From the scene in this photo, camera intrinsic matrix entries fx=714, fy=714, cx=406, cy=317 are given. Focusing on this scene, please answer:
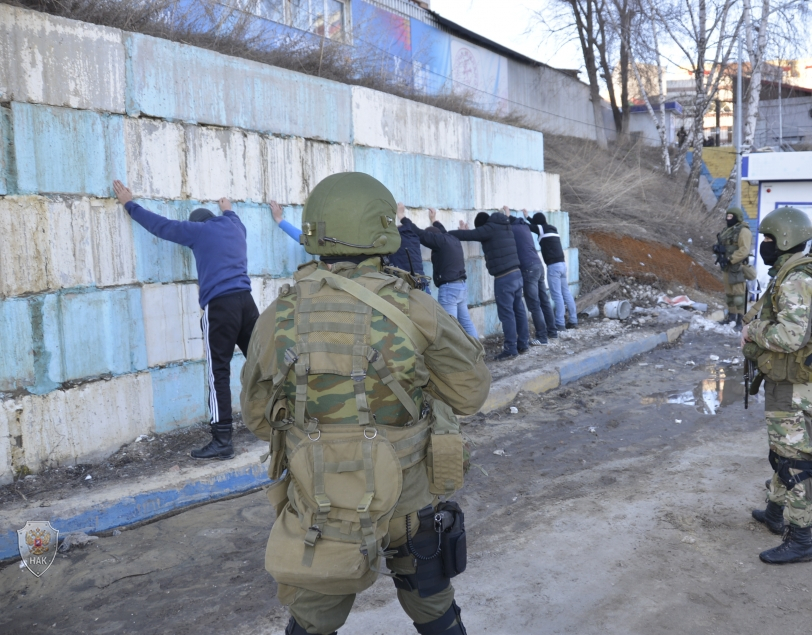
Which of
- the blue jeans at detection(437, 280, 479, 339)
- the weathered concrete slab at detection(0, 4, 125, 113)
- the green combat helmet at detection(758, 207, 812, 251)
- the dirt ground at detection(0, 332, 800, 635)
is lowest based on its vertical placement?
the dirt ground at detection(0, 332, 800, 635)

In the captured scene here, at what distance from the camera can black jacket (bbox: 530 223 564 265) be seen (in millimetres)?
9859

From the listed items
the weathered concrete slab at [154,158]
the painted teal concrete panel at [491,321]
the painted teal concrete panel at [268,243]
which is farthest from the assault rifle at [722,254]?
the weathered concrete slab at [154,158]

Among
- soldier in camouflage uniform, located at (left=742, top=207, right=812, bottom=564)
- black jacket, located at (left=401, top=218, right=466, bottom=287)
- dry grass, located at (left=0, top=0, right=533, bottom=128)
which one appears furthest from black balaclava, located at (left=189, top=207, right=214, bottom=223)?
soldier in camouflage uniform, located at (left=742, top=207, right=812, bottom=564)

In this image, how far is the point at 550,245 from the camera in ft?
32.4

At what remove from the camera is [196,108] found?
5496 millimetres

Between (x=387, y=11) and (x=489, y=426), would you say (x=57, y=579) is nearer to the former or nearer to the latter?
(x=489, y=426)

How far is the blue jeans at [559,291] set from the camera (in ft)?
32.8

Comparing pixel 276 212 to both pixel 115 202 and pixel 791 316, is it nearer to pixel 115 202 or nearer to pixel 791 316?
pixel 115 202

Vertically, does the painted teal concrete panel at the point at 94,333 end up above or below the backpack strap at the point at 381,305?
below

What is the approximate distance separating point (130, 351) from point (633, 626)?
12.3ft

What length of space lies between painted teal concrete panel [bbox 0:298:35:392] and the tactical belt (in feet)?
14.3

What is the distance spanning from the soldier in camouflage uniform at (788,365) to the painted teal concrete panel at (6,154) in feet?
14.3

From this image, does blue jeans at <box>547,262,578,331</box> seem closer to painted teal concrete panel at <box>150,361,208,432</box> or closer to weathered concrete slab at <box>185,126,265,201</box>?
weathered concrete slab at <box>185,126,265,201</box>

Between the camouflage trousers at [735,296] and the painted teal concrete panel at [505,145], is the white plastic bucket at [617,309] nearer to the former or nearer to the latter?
the camouflage trousers at [735,296]
